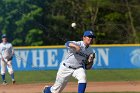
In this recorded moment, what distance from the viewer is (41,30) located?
4150cm

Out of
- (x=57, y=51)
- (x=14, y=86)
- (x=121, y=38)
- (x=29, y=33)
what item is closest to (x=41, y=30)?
(x=29, y=33)

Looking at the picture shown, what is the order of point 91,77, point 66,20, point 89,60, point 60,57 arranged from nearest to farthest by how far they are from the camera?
point 89,60 < point 91,77 < point 60,57 < point 66,20

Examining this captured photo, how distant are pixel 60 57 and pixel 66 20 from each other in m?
19.7

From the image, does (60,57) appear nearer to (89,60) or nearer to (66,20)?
(89,60)

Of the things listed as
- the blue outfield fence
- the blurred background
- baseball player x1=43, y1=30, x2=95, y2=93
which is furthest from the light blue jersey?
the blurred background

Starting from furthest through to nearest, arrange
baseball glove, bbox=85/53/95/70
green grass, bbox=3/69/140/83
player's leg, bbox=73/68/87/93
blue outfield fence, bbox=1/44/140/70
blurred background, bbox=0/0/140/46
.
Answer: blurred background, bbox=0/0/140/46, blue outfield fence, bbox=1/44/140/70, green grass, bbox=3/69/140/83, baseball glove, bbox=85/53/95/70, player's leg, bbox=73/68/87/93

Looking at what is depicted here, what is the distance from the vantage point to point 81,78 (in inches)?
448

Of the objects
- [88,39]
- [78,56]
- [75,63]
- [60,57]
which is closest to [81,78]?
[75,63]

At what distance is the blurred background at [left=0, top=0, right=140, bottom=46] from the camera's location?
3947 cm

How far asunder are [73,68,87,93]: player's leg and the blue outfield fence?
53.0ft

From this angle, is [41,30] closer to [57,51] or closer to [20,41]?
[20,41]

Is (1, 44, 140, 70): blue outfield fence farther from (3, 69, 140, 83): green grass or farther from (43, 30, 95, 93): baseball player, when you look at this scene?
(43, 30, 95, 93): baseball player

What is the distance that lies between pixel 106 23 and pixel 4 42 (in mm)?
31186

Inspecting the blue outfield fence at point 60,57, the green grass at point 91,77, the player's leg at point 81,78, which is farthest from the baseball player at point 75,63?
the blue outfield fence at point 60,57
